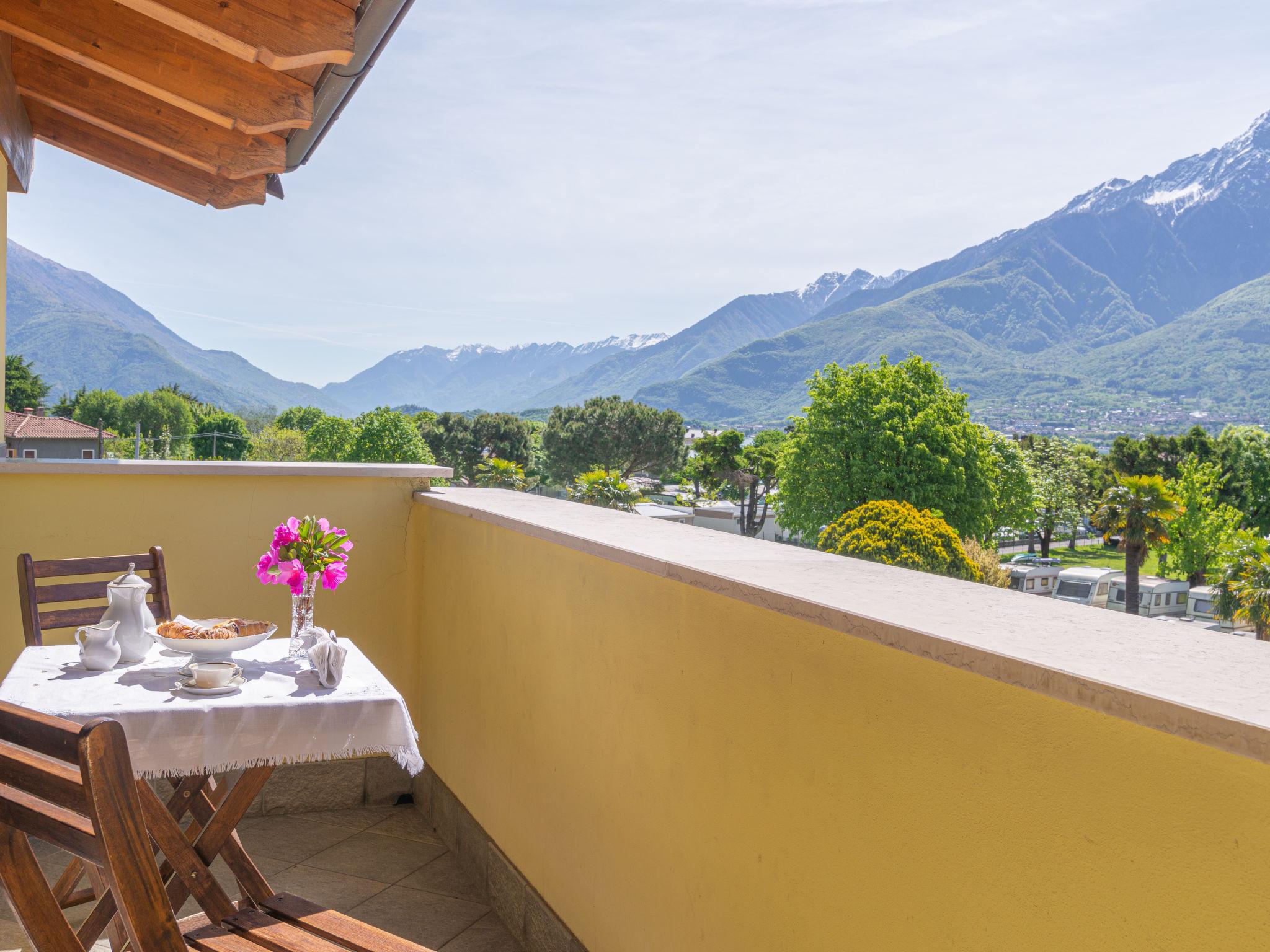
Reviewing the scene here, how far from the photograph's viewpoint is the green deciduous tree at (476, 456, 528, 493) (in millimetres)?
49169

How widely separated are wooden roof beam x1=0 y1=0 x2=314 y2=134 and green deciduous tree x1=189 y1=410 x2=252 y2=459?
85988mm

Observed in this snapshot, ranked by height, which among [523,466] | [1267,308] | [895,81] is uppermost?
[895,81]

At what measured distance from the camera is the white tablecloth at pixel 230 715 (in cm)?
190

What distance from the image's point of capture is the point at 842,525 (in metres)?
31.5

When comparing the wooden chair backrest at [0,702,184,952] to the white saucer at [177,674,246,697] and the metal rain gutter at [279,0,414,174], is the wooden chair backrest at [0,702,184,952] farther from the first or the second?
the metal rain gutter at [279,0,414,174]

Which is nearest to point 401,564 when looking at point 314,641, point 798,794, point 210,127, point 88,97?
point 314,641

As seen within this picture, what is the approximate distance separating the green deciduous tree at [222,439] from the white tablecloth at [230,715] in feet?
286

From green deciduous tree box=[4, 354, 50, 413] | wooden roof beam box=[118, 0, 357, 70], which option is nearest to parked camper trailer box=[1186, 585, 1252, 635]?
wooden roof beam box=[118, 0, 357, 70]

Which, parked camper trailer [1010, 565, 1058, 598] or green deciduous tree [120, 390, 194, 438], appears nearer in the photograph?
parked camper trailer [1010, 565, 1058, 598]

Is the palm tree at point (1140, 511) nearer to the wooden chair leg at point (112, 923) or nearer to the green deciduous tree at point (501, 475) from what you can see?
the green deciduous tree at point (501, 475)

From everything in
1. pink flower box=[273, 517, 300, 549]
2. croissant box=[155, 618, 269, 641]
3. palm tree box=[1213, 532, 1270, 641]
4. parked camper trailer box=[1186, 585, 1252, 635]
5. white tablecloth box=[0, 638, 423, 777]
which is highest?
pink flower box=[273, 517, 300, 549]

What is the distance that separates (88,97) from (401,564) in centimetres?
229

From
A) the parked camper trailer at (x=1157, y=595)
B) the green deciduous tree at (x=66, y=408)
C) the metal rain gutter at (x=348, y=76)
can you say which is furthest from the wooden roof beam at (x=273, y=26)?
the green deciduous tree at (x=66, y=408)

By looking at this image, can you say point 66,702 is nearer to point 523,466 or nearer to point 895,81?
point 523,466
